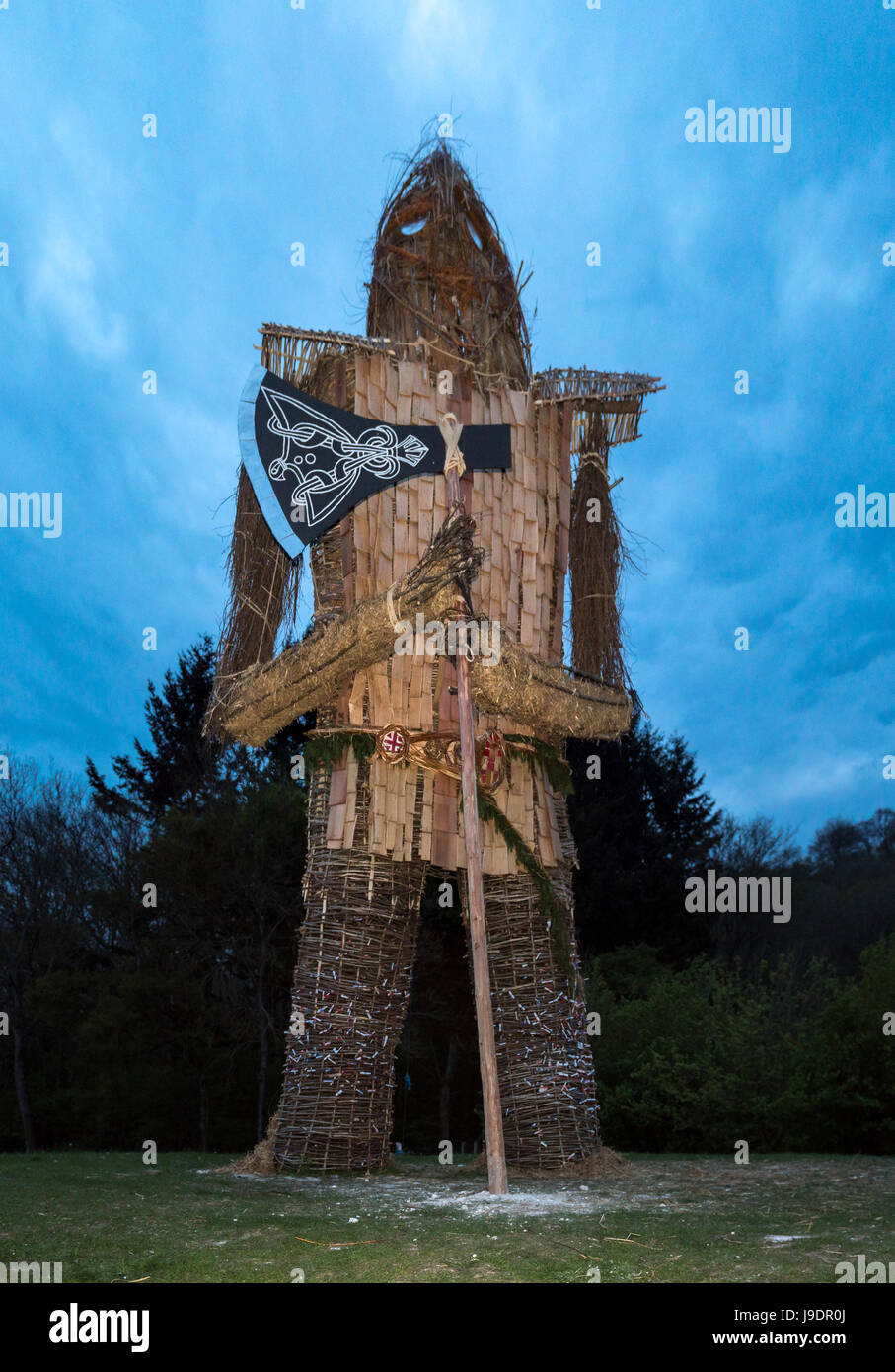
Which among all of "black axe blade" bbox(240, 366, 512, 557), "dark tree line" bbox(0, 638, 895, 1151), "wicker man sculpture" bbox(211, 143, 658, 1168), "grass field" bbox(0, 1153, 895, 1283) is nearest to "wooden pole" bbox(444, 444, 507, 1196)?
"grass field" bbox(0, 1153, 895, 1283)

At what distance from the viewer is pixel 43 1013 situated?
18531 millimetres

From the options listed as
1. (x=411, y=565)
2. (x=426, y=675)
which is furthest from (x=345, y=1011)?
(x=411, y=565)

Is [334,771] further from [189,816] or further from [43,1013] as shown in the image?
[43,1013]

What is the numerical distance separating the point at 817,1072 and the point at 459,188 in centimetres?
847

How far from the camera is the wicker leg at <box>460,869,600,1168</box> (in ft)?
24.1

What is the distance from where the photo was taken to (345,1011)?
725cm

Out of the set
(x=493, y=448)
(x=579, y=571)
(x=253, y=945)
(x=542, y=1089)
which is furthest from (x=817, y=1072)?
(x=253, y=945)

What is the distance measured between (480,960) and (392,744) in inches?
76.1

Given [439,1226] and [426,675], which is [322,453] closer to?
[426,675]

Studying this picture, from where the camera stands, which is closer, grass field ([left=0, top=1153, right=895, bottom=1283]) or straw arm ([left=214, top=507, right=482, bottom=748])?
grass field ([left=0, top=1153, right=895, bottom=1283])

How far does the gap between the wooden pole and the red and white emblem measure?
1.17m

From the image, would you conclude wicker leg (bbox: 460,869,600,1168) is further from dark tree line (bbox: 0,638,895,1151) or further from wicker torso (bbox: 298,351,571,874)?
dark tree line (bbox: 0,638,895,1151)

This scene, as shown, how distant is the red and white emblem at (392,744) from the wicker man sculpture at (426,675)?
1 centimetres

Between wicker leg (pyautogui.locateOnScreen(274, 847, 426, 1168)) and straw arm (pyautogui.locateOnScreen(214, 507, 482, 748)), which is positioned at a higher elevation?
straw arm (pyautogui.locateOnScreen(214, 507, 482, 748))
